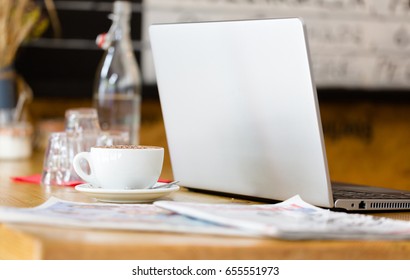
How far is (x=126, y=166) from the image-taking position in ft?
3.77

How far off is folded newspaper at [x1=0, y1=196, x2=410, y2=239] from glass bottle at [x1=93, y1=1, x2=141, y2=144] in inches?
55.6

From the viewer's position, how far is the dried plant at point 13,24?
2584 millimetres

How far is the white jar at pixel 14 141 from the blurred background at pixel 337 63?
0.59m

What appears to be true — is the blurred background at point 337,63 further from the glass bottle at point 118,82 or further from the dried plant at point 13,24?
the glass bottle at point 118,82

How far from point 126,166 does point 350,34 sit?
220cm

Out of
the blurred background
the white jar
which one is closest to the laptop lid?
the white jar

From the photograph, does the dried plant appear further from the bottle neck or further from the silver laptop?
the silver laptop

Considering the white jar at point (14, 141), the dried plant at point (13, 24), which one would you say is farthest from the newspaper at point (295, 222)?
the dried plant at point (13, 24)

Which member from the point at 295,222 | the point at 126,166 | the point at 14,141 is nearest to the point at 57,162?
the point at 126,166

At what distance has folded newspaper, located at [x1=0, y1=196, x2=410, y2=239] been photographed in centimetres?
86

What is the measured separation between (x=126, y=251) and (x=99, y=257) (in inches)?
0.9

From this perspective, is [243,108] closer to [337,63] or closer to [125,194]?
[125,194]

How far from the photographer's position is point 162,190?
→ 45.0 inches
